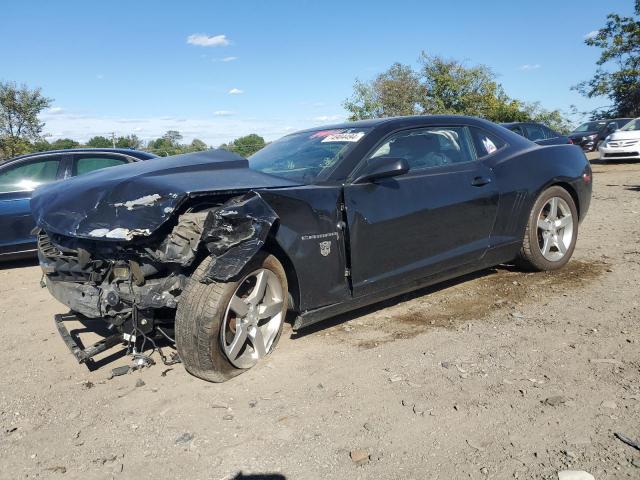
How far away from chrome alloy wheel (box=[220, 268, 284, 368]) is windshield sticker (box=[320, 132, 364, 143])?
126cm

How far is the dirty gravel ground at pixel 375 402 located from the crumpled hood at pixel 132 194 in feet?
3.24

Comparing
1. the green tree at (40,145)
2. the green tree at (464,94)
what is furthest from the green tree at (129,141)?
the green tree at (464,94)

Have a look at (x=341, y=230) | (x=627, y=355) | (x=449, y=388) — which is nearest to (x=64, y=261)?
(x=341, y=230)

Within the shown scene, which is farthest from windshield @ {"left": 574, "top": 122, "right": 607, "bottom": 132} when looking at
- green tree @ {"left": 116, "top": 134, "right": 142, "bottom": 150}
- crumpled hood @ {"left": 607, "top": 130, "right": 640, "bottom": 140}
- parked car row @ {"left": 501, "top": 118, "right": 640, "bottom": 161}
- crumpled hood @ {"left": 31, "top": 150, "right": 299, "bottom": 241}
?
crumpled hood @ {"left": 31, "top": 150, "right": 299, "bottom": 241}

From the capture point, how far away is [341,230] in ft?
11.2

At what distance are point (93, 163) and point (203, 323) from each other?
4773 millimetres

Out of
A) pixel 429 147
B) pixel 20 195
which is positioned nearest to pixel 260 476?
pixel 429 147

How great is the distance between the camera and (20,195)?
20.8 ft

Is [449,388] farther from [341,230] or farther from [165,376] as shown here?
[165,376]

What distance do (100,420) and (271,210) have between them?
4.78 feet

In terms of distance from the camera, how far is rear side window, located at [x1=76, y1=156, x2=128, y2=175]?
6.71m

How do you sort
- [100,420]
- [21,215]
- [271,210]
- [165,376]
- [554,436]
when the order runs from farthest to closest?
1. [21,215]
2. [165,376]
3. [271,210]
4. [100,420]
5. [554,436]

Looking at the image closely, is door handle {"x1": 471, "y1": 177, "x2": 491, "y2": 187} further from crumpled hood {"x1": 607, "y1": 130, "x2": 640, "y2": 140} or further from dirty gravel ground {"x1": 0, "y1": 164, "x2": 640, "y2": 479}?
crumpled hood {"x1": 607, "y1": 130, "x2": 640, "y2": 140}

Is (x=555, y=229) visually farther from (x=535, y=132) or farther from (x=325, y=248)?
(x=535, y=132)
